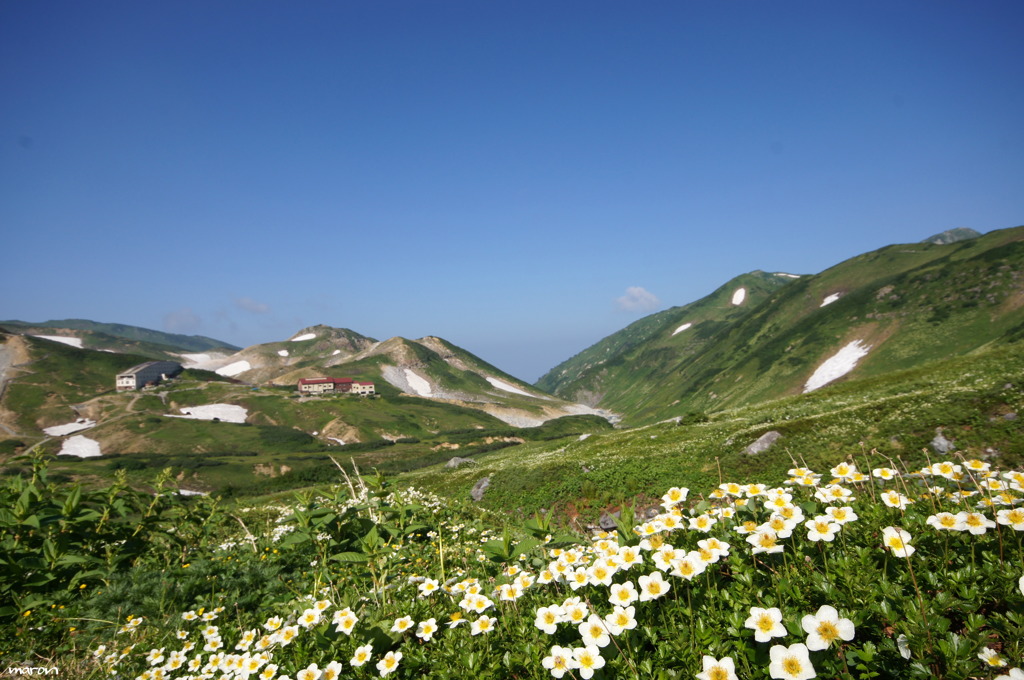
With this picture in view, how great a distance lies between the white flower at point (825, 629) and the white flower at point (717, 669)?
1.72 feet

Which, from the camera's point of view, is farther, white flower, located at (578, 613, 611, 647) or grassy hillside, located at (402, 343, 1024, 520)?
grassy hillside, located at (402, 343, 1024, 520)

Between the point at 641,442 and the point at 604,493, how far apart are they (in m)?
17.7

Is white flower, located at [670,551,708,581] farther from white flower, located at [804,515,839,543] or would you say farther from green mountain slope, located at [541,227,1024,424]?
green mountain slope, located at [541,227,1024,424]

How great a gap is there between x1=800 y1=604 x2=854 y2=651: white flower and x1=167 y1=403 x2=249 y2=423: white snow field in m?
177

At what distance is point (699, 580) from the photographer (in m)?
4.44

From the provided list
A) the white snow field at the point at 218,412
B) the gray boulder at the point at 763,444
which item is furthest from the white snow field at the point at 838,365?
the white snow field at the point at 218,412

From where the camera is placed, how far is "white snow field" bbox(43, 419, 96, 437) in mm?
134675

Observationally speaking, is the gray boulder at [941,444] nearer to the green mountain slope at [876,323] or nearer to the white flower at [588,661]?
Result: the white flower at [588,661]

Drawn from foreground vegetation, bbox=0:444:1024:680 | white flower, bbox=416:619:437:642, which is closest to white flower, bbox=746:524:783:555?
foreground vegetation, bbox=0:444:1024:680

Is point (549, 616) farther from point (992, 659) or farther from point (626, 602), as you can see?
point (992, 659)

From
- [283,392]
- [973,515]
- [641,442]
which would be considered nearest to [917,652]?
[973,515]

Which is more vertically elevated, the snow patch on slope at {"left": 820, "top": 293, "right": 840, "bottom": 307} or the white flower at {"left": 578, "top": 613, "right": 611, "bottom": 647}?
the snow patch on slope at {"left": 820, "top": 293, "right": 840, "bottom": 307}

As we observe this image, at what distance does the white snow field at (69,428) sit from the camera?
134675mm

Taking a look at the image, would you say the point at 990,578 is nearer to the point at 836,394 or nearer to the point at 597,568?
the point at 597,568
